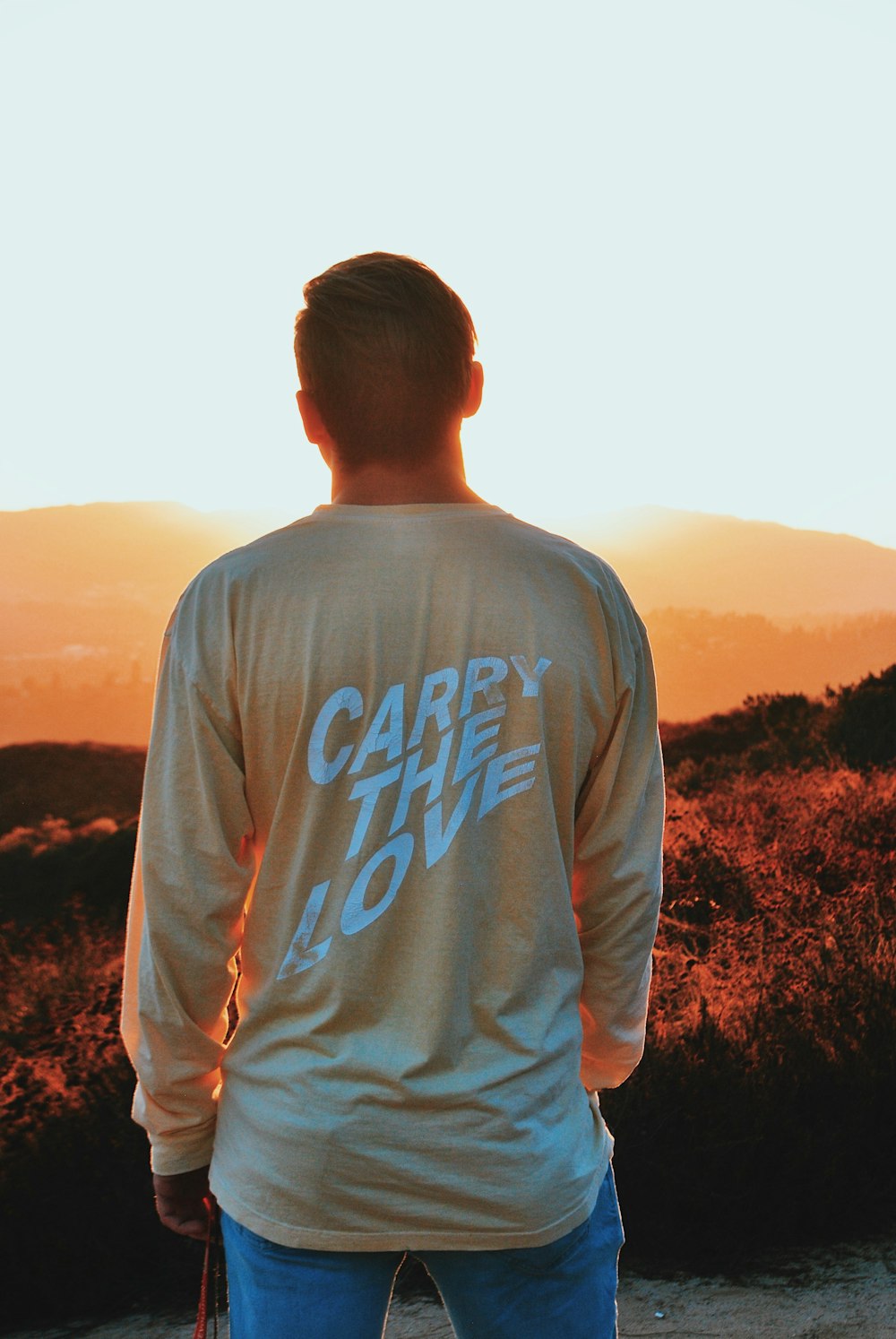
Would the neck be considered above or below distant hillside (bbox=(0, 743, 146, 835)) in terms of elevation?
above

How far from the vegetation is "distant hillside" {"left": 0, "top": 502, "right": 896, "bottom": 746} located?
2537 millimetres

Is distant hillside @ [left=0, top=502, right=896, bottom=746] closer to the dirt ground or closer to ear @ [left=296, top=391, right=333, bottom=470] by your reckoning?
the dirt ground

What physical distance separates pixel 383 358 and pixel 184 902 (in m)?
0.65

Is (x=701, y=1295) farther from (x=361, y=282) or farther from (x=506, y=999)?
(x=361, y=282)

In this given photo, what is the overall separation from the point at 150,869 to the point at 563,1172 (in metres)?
0.56

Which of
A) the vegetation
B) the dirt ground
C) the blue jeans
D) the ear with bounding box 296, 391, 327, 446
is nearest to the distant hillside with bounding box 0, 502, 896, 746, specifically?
the vegetation

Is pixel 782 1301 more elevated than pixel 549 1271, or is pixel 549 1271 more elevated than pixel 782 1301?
pixel 549 1271

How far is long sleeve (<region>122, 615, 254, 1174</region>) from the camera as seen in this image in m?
1.25

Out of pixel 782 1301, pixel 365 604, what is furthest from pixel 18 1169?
pixel 365 604

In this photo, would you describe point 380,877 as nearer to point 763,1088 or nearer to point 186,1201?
point 186,1201

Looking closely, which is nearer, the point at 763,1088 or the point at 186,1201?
the point at 186,1201

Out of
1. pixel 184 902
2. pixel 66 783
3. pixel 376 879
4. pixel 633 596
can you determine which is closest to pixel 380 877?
pixel 376 879

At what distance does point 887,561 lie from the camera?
12.3m

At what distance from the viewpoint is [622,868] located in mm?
1411
